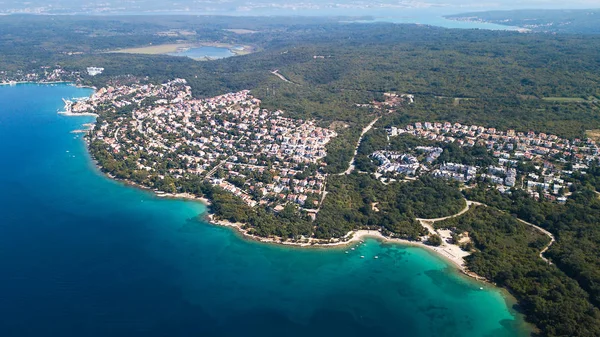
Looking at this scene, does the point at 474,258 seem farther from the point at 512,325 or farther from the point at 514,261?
the point at 512,325

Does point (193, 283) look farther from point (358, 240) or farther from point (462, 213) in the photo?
point (462, 213)

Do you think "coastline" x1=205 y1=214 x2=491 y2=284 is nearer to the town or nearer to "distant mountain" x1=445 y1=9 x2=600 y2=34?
the town

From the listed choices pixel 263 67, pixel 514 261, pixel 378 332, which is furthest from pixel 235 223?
pixel 263 67

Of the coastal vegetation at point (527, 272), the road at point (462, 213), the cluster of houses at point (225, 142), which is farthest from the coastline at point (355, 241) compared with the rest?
the cluster of houses at point (225, 142)

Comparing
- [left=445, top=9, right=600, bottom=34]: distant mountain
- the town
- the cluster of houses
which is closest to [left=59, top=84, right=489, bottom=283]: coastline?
the cluster of houses

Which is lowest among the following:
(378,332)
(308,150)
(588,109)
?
(378,332)

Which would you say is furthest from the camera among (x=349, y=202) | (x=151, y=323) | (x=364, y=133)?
(x=364, y=133)
